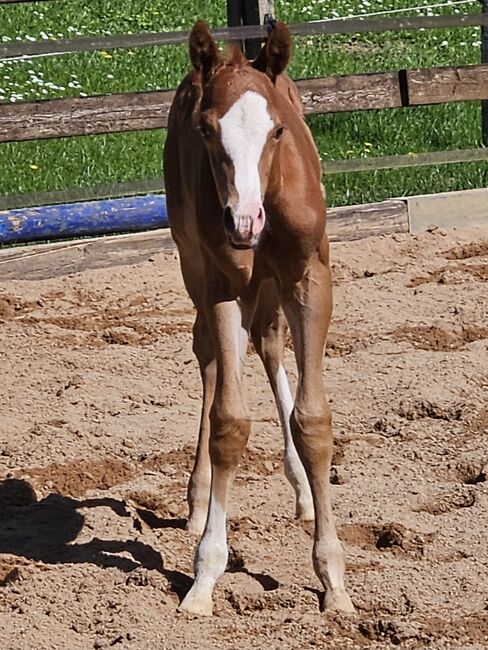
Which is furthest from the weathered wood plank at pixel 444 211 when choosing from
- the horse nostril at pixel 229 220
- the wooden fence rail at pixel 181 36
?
the horse nostril at pixel 229 220

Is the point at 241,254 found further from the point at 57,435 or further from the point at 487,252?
the point at 487,252

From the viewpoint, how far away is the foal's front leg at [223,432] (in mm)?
4309

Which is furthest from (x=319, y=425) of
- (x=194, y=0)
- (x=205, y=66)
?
(x=194, y=0)

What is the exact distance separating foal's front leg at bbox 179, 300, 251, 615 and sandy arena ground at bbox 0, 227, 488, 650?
16 cm

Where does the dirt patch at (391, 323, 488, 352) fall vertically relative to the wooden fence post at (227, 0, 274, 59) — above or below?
below

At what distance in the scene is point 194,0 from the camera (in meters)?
16.1

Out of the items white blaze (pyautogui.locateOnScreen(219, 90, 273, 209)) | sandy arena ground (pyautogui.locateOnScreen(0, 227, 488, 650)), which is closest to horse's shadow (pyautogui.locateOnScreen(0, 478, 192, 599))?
sandy arena ground (pyautogui.locateOnScreen(0, 227, 488, 650))

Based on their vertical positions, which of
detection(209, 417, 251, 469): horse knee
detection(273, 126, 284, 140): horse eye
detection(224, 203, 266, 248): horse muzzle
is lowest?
detection(209, 417, 251, 469): horse knee

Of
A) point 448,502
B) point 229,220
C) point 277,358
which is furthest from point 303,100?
point 229,220

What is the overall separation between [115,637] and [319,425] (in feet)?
3.12

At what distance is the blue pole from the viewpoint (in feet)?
27.0

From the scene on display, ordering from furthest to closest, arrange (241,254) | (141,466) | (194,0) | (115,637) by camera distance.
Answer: (194,0)
(141,466)
(241,254)
(115,637)

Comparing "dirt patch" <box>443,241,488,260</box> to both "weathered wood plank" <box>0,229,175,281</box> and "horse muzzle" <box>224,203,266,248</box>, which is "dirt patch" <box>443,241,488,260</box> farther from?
"horse muzzle" <box>224,203,266,248</box>

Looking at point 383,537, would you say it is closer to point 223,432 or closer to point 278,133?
point 223,432
